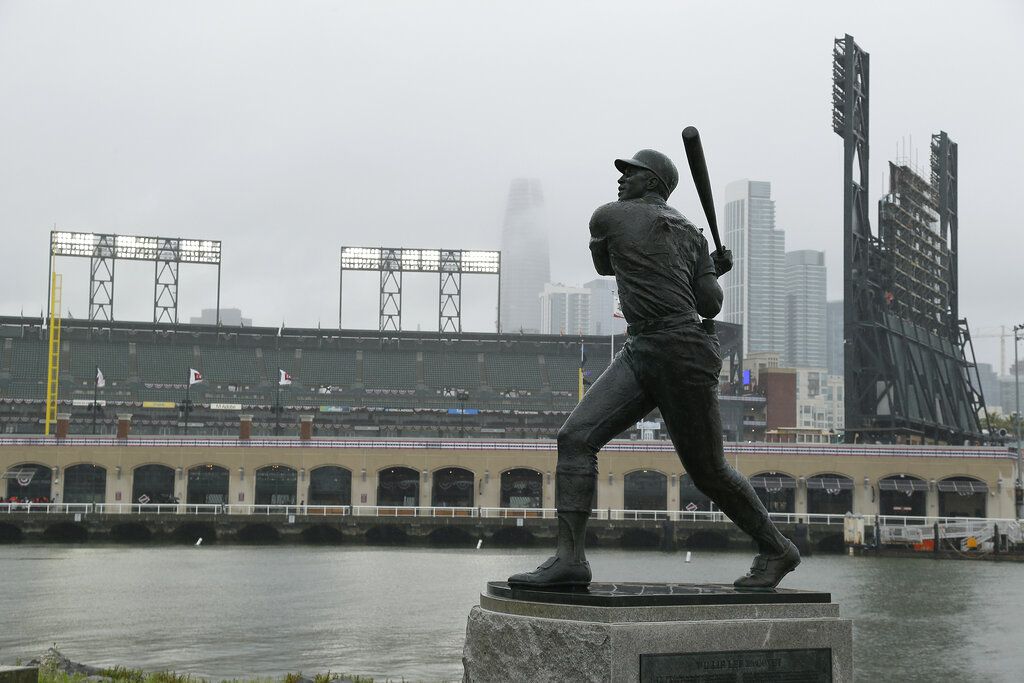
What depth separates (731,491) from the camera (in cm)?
984

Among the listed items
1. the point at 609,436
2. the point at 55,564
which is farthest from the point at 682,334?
the point at 55,564

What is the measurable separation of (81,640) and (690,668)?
20.5 metres

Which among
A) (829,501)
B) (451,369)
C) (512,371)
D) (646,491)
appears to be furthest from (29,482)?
(829,501)

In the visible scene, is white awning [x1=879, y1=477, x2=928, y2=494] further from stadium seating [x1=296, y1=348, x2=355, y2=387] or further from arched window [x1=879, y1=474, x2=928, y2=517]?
stadium seating [x1=296, y1=348, x2=355, y2=387]

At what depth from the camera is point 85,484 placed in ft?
239

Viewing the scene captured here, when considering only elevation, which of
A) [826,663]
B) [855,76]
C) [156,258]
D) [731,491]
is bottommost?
[826,663]

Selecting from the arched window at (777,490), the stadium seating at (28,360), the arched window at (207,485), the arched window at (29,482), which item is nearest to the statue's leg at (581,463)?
the arched window at (777,490)

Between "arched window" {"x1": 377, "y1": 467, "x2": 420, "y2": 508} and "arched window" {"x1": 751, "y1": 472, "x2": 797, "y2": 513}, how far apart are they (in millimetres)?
20159

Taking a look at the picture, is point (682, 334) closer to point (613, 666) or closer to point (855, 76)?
point (613, 666)

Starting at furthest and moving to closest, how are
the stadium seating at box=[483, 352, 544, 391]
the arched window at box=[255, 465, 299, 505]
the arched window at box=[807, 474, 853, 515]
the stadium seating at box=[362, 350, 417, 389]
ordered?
the stadium seating at box=[483, 352, 544, 391], the stadium seating at box=[362, 350, 417, 389], the arched window at box=[255, 465, 299, 505], the arched window at box=[807, 474, 853, 515]

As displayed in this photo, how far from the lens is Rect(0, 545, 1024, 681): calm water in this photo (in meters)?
24.0

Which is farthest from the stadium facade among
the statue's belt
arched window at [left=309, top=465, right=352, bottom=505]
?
the statue's belt

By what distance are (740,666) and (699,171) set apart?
395cm

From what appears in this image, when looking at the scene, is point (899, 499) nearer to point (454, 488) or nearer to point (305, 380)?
point (454, 488)
